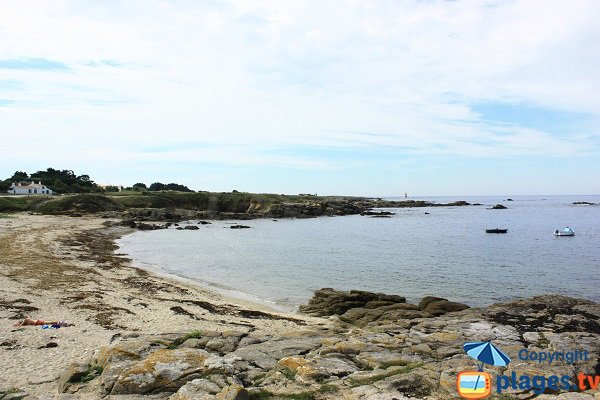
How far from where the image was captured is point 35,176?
13038 centimetres

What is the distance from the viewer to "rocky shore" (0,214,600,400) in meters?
8.45

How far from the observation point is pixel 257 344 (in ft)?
37.2

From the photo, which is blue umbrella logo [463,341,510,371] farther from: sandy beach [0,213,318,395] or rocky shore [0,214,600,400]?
sandy beach [0,213,318,395]

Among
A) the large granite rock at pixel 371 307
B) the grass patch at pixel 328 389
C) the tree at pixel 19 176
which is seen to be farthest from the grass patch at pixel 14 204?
the grass patch at pixel 328 389

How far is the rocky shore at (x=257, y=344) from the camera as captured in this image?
845 cm

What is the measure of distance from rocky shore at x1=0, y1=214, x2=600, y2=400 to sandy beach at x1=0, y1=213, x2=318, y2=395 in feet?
0.18

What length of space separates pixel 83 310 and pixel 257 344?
9.65m

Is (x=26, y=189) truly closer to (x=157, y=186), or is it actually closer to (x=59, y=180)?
(x=59, y=180)

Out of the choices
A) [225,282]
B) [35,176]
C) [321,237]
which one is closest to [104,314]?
[225,282]

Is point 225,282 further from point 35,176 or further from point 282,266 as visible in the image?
point 35,176

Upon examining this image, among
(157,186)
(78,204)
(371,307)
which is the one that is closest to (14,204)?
(78,204)

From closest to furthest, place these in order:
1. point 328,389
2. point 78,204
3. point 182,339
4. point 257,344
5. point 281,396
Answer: point 281,396, point 328,389, point 257,344, point 182,339, point 78,204

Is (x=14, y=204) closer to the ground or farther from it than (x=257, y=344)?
farther from it

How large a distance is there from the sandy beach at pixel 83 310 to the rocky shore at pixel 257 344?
56mm
